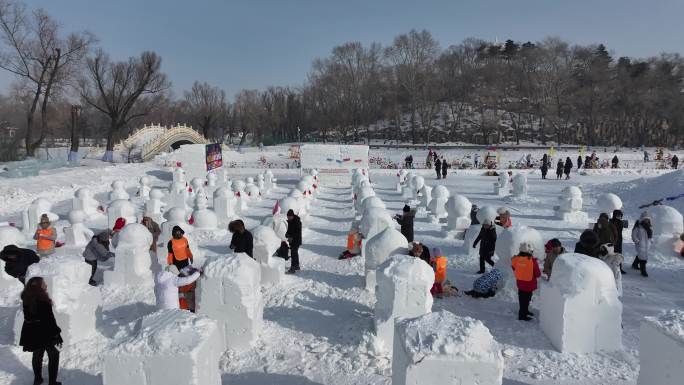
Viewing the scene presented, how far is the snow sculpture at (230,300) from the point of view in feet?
18.8

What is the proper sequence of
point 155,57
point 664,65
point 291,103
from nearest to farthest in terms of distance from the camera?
point 155,57, point 664,65, point 291,103

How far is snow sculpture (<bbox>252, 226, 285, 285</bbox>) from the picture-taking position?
8148mm

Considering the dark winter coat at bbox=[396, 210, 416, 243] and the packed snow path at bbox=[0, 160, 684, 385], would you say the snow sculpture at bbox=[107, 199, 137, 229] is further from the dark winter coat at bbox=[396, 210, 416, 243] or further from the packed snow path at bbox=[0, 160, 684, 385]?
the dark winter coat at bbox=[396, 210, 416, 243]

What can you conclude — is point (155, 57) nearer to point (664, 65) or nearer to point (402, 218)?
point (402, 218)

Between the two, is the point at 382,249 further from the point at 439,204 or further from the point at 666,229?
the point at 439,204

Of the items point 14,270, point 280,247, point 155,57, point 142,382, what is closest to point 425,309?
point 142,382

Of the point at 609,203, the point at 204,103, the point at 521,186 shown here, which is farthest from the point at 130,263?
the point at 204,103

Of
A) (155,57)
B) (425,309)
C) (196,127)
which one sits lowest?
(425,309)

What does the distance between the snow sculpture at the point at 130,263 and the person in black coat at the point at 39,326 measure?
3400mm

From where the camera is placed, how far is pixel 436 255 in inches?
308

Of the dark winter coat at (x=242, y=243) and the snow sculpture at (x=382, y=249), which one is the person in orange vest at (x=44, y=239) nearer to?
the dark winter coat at (x=242, y=243)

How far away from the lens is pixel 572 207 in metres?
14.5

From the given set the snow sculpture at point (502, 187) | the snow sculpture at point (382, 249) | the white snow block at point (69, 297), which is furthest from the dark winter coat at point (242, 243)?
the snow sculpture at point (502, 187)

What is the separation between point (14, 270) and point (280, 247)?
416cm
